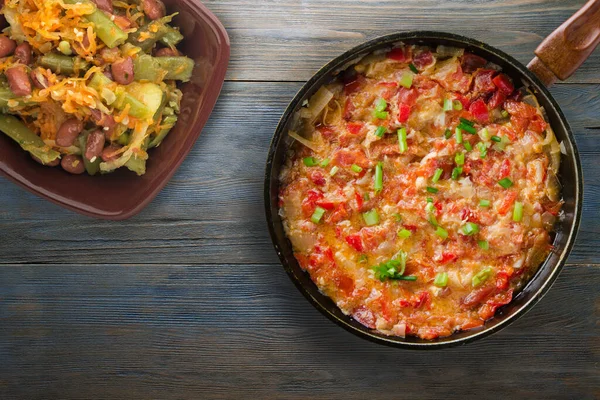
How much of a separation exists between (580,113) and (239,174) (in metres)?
1.57

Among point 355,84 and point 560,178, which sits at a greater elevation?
point 355,84

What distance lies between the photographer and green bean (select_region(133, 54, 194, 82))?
2627 mm

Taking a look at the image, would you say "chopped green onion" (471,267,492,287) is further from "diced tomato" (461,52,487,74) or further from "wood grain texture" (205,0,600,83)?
"wood grain texture" (205,0,600,83)

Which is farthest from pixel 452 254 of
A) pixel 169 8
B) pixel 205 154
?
pixel 169 8

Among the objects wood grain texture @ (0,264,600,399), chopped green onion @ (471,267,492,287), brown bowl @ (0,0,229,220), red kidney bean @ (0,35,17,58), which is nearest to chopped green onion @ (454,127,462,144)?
chopped green onion @ (471,267,492,287)

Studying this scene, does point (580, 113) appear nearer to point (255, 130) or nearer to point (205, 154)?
point (255, 130)

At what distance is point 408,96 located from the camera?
8.79ft

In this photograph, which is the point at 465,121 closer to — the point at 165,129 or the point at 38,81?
the point at 165,129

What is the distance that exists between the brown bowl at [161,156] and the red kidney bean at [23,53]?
34cm

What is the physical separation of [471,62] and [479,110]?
0.20 metres

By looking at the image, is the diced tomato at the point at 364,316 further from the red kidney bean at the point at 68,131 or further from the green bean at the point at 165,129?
the red kidney bean at the point at 68,131

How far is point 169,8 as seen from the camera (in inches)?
109

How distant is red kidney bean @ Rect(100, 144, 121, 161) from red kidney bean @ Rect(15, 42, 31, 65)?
1.46 feet

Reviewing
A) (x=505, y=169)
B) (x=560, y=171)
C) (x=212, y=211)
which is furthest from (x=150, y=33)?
(x=560, y=171)
